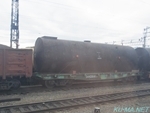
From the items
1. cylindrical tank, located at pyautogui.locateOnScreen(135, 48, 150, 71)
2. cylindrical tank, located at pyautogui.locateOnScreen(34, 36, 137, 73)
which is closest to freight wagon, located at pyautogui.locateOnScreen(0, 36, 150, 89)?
cylindrical tank, located at pyautogui.locateOnScreen(34, 36, 137, 73)

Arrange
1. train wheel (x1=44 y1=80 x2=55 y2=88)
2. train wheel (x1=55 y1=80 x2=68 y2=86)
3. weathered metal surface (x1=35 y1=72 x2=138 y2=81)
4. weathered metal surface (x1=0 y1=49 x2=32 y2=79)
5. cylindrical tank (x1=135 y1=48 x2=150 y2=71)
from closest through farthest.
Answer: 1. weathered metal surface (x1=0 y1=49 x2=32 y2=79)
2. weathered metal surface (x1=35 y1=72 x2=138 y2=81)
3. train wheel (x1=44 y1=80 x2=55 y2=88)
4. train wheel (x1=55 y1=80 x2=68 y2=86)
5. cylindrical tank (x1=135 y1=48 x2=150 y2=71)

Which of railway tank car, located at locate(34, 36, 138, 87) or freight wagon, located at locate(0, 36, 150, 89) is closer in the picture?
freight wagon, located at locate(0, 36, 150, 89)

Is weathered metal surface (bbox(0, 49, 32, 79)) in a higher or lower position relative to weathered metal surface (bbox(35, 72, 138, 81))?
higher

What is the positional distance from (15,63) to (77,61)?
485 centimetres

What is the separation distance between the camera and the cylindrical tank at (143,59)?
18.6m

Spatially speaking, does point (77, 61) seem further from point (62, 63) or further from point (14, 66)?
point (14, 66)

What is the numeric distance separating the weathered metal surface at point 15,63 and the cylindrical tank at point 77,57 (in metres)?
1.32

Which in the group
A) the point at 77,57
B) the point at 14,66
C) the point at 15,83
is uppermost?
the point at 77,57

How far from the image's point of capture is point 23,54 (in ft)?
37.0

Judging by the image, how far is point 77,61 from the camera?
13766 mm

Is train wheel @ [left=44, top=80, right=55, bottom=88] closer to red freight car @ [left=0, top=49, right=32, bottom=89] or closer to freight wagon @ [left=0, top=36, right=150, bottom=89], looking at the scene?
freight wagon @ [left=0, top=36, right=150, bottom=89]

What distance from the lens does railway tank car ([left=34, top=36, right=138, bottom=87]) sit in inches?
497

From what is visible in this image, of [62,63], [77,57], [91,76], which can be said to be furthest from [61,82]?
[91,76]

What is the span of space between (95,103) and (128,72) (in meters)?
9.37
